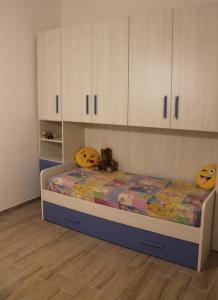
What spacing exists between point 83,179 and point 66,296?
1.27m

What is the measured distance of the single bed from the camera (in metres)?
2.31

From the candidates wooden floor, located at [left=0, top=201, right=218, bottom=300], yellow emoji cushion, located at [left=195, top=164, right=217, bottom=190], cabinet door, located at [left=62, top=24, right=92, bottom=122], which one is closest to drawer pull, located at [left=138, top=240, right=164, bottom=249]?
wooden floor, located at [left=0, top=201, right=218, bottom=300]

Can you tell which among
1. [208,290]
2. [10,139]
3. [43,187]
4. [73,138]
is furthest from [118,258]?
[10,139]

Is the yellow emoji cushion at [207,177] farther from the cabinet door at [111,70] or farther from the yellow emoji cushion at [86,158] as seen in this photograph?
the yellow emoji cushion at [86,158]

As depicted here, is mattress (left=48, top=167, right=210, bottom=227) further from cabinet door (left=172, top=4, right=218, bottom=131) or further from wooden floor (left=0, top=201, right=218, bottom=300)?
cabinet door (left=172, top=4, right=218, bottom=131)

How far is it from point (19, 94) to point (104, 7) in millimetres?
1441

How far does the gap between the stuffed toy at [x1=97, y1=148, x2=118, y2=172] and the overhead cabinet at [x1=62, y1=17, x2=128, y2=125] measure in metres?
0.48

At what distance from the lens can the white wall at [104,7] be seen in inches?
118

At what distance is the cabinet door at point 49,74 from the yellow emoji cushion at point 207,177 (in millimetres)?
1730

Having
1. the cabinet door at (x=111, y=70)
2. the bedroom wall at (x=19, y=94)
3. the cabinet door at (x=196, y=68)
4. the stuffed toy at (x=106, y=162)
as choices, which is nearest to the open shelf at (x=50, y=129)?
the bedroom wall at (x=19, y=94)

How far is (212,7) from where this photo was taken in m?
2.35

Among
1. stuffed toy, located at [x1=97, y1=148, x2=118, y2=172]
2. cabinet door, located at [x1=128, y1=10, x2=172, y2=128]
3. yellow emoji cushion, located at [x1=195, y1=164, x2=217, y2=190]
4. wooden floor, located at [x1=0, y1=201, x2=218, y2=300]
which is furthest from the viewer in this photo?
stuffed toy, located at [x1=97, y1=148, x2=118, y2=172]

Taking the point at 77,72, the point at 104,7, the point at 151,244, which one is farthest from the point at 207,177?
the point at 104,7

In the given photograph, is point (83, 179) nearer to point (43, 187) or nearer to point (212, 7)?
point (43, 187)
